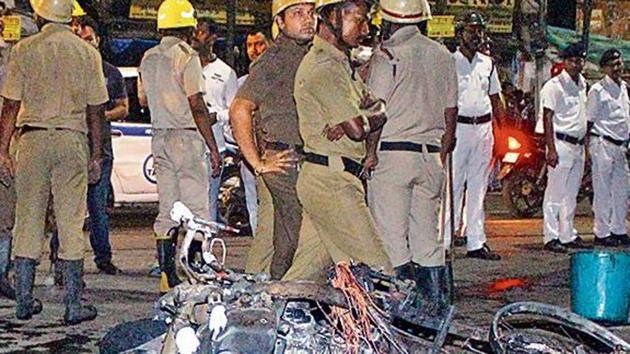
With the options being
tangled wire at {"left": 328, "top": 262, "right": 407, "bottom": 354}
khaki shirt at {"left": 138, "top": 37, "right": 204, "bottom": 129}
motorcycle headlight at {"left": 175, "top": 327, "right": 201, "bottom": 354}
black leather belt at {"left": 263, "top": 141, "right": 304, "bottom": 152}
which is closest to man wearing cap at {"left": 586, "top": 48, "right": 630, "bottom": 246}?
khaki shirt at {"left": 138, "top": 37, "right": 204, "bottom": 129}

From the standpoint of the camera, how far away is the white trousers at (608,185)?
1432cm

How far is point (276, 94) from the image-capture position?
8141mm

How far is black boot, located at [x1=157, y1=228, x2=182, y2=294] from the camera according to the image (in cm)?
1003

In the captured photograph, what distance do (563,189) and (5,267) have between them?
600 centimetres

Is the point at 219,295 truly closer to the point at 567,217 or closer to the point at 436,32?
the point at 436,32

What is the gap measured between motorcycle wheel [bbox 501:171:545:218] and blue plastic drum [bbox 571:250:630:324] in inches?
332

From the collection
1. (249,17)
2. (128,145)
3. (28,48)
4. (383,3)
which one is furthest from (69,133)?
(249,17)

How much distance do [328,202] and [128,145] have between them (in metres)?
9.36

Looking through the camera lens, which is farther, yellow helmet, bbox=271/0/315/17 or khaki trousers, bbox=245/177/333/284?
yellow helmet, bbox=271/0/315/17

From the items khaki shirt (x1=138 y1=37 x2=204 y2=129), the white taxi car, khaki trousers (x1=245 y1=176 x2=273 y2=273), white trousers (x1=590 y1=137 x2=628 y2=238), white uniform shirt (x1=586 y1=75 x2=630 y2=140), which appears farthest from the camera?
the white taxi car

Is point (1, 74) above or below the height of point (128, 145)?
above

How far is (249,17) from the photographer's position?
2317cm

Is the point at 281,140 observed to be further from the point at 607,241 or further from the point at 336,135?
the point at 607,241

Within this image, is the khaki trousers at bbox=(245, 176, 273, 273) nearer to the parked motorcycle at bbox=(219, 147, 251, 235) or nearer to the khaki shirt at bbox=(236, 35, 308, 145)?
the khaki shirt at bbox=(236, 35, 308, 145)
